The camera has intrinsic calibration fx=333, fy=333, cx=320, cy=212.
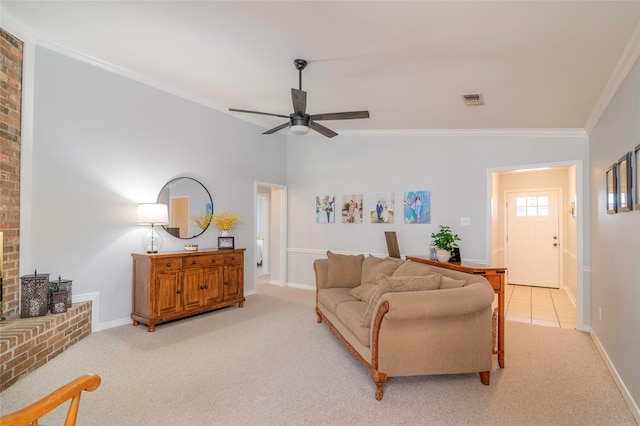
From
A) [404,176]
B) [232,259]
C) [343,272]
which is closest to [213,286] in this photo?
[232,259]

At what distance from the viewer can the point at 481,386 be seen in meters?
2.63

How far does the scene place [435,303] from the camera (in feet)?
7.74

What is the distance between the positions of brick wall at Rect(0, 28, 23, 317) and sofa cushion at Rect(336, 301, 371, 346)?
308 cm

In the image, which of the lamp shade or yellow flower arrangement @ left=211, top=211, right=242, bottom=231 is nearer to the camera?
the lamp shade

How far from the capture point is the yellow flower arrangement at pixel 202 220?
492 cm

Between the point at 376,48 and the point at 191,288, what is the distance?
3.52m

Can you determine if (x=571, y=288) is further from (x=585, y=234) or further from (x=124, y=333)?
(x=124, y=333)

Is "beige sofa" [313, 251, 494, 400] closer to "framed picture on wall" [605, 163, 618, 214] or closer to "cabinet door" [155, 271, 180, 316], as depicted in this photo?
"framed picture on wall" [605, 163, 618, 214]

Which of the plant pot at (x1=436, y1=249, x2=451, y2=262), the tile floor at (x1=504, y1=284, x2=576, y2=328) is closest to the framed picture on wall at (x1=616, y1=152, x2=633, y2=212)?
the plant pot at (x1=436, y1=249, x2=451, y2=262)

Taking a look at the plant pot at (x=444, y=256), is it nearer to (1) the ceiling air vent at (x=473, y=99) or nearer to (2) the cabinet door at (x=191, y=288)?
(1) the ceiling air vent at (x=473, y=99)

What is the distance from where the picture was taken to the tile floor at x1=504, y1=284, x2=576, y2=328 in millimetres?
4498

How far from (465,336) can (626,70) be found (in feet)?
7.92

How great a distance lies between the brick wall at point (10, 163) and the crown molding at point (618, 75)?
5051mm

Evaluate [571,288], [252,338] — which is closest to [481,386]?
[252,338]
